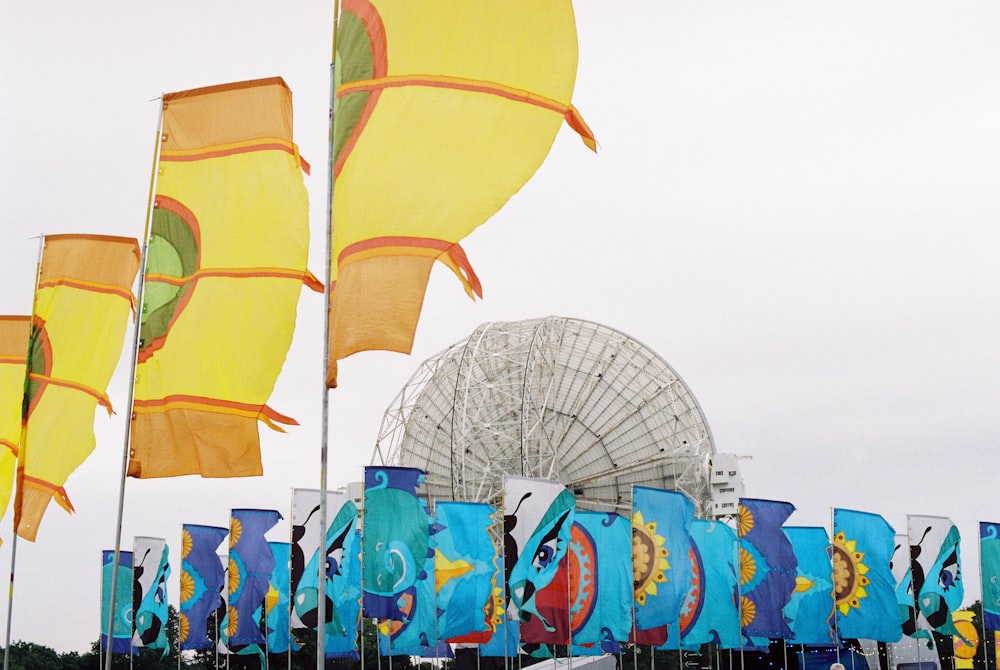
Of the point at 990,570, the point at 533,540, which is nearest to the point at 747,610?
the point at 990,570

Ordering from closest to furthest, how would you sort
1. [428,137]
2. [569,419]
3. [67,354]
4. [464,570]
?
[428,137]
[67,354]
[464,570]
[569,419]

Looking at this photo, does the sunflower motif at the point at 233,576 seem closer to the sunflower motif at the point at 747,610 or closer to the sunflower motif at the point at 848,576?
the sunflower motif at the point at 747,610

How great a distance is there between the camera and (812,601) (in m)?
43.0

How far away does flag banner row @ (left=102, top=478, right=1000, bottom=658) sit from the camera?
32.4m

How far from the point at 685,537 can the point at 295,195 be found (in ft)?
68.2

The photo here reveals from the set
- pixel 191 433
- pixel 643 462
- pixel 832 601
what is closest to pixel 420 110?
pixel 191 433

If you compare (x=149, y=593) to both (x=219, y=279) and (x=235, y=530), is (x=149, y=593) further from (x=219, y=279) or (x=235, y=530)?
(x=219, y=279)

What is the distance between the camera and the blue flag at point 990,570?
4269 cm

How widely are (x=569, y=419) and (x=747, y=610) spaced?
1972 centimetres

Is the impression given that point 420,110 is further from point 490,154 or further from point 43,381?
point 43,381

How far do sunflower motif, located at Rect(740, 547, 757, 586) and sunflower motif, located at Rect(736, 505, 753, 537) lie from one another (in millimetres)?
712

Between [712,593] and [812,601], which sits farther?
[812,601]

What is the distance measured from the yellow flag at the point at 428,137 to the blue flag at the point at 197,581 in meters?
30.4

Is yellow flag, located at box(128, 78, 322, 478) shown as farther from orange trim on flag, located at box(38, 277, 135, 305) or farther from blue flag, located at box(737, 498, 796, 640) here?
blue flag, located at box(737, 498, 796, 640)
